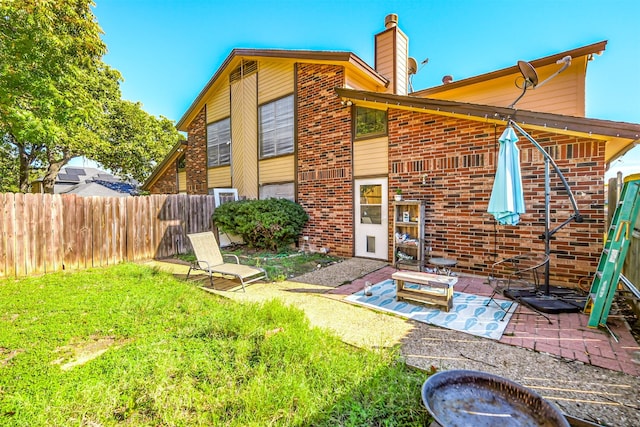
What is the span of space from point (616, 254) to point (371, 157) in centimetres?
553

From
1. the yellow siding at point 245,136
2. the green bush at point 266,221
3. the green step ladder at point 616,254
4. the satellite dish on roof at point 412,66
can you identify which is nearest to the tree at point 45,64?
the yellow siding at point 245,136

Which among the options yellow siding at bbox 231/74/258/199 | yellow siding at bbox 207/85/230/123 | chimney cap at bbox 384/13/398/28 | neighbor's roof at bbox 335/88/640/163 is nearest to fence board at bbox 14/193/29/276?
yellow siding at bbox 231/74/258/199

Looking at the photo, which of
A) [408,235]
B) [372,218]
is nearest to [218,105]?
[372,218]

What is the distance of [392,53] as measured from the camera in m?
9.66

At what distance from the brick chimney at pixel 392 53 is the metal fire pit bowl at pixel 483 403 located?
31.0ft

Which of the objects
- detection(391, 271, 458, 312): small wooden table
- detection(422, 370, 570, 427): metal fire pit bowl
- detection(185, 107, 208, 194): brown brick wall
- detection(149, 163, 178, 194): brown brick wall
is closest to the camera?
detection(422, 370, 570, 427): metal fire pit bowl

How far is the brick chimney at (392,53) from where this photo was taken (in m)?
9.64

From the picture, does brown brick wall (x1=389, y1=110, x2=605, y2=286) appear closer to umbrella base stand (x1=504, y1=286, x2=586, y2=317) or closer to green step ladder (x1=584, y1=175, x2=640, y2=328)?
umbrella base stand (x1=504, y1=286, x2=586, y2=317)

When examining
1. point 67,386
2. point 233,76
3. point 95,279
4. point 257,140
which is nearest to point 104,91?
point 233,76

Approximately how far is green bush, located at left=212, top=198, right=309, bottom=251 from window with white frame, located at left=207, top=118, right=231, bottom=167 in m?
3.72

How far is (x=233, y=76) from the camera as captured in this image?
12492mm

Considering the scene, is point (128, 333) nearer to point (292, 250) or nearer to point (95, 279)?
point (95, 279)

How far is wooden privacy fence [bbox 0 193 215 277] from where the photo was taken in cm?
660

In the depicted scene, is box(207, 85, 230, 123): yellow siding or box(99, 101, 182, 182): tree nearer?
box(207, 85, 230, 123): yellow siding
